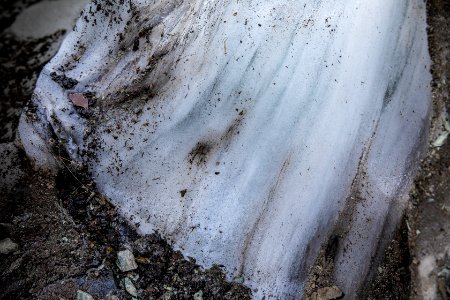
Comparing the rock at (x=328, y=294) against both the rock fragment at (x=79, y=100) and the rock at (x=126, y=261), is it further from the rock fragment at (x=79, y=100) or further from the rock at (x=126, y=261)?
the rock fragment at (x=79, y=100)

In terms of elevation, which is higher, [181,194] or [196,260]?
[181,194]

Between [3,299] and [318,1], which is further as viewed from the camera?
[318,1]

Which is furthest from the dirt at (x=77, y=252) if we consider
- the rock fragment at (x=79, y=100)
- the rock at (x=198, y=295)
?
the rock fragment at (x=79, y=100)

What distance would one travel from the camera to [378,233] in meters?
2.08

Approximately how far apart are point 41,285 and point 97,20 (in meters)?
1.27

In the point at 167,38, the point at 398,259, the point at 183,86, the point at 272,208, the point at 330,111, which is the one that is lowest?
the point at 398,259

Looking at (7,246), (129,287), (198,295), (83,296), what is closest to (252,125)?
(198,295)

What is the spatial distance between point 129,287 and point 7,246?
553mm

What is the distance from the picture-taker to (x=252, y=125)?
2.12 m

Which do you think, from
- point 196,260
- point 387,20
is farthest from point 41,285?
point 387,20

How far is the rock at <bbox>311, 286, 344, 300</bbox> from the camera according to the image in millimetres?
2031

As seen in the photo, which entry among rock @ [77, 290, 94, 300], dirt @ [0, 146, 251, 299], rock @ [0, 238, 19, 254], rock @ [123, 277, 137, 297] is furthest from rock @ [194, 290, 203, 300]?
rock @ [0, 238, 19, 254]

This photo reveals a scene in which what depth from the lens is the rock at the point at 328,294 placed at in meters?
2.03

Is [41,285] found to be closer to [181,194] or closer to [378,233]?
[181,194]
